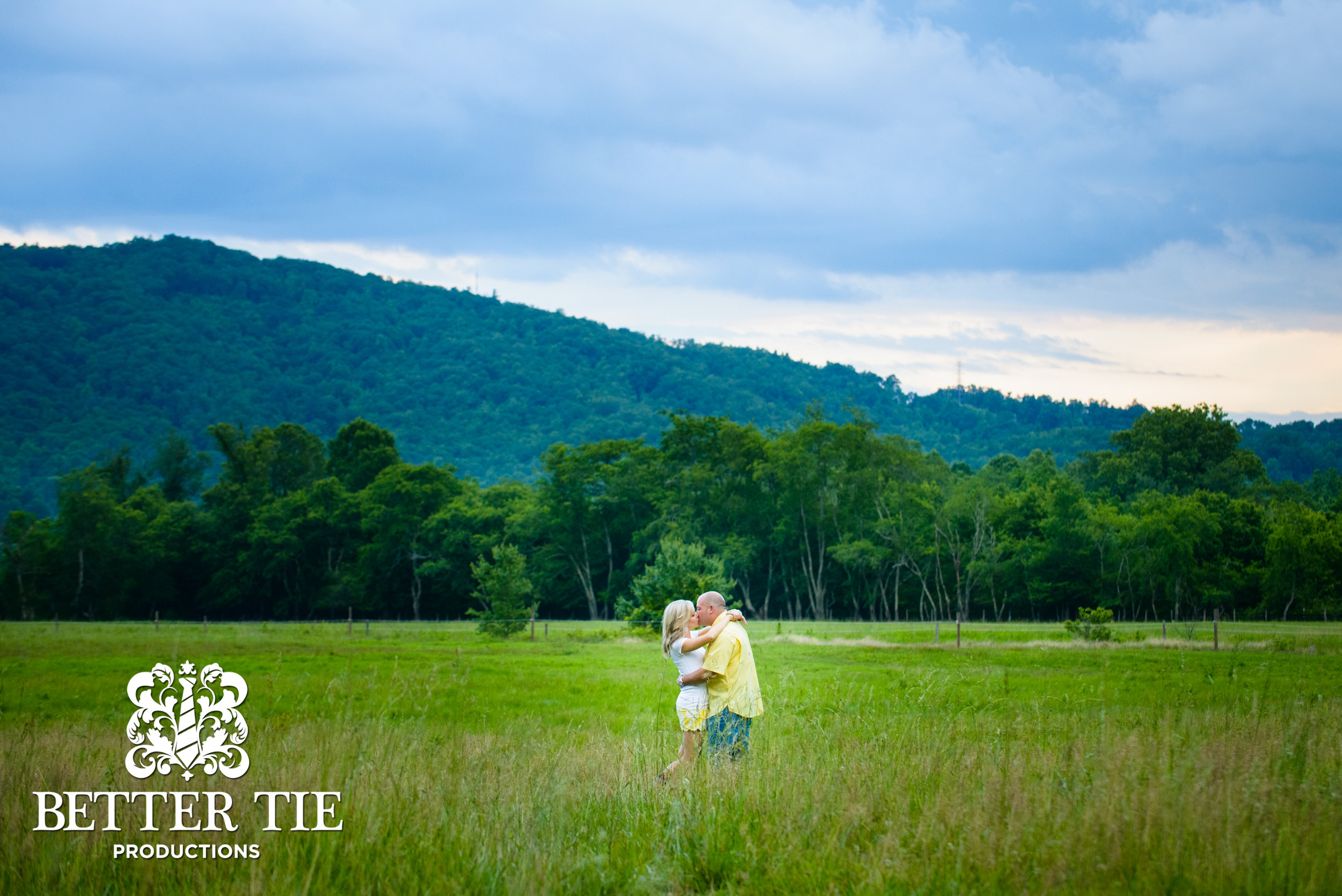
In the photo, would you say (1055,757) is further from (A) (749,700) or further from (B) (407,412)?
(B) (407,412)

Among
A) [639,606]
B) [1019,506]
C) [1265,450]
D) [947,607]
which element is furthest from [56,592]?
[1265,450]

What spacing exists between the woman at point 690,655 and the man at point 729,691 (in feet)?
0.22

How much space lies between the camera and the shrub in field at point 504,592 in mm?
41062

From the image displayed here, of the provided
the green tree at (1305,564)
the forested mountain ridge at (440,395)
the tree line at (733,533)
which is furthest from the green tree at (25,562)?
the green tree at (1305,564)

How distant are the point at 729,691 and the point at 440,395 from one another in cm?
16642

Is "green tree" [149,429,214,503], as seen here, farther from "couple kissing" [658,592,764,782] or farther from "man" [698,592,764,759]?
"man" [698,592,764,759]

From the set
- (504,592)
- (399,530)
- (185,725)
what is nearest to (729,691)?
(185,725)

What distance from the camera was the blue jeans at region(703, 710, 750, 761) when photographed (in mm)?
7340

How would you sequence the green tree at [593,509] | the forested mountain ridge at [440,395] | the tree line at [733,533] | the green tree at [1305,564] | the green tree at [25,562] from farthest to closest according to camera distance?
1. the forested mountain ridge at [440,395]
2. the green tree at [593,509]
3. the green tree at [25,562]
4. the tree line at [733,533]
5. the green tree at [1305,564]

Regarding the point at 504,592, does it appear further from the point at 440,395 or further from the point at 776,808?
the point at 440,395

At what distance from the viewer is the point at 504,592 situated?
138 feet

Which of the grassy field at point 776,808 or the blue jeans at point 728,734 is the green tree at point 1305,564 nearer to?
the grassy field at point 776,808

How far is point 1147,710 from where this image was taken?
1094 cm

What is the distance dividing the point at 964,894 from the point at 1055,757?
108 inches
